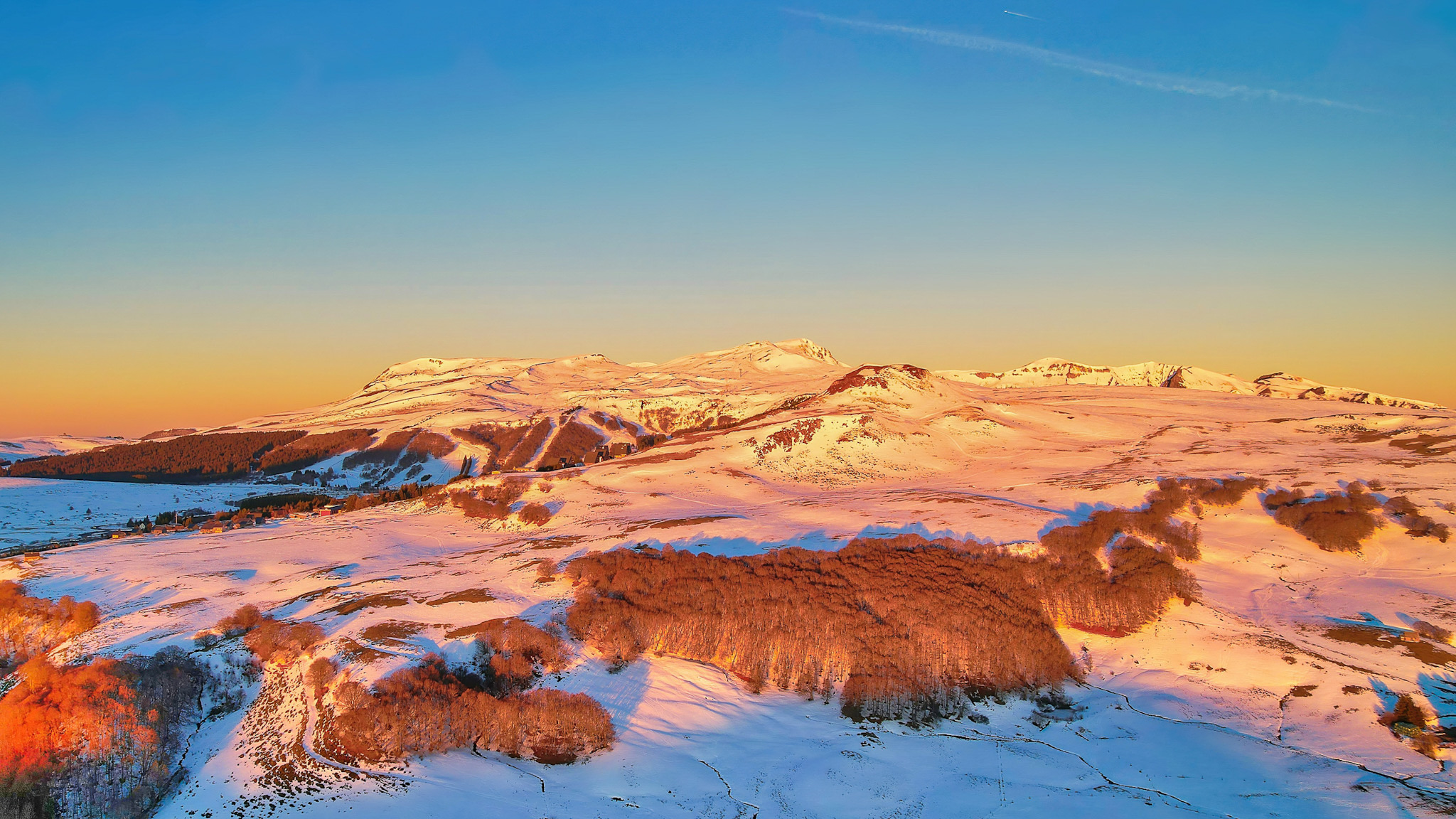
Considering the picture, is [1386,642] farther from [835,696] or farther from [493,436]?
[493,436]

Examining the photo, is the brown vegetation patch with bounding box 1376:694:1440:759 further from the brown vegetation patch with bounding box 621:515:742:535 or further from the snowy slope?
the snowy slope

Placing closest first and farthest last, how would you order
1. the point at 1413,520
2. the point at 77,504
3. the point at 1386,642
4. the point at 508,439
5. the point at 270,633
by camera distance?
the point at 1386,642 < the point at 270,633 < the point at 1413,520 < the point at 77,504 < the point at 508,439

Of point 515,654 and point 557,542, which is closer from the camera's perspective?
point 515,654

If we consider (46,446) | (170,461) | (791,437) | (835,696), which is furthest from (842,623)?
(46,446)

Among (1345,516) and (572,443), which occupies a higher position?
(1345,516)

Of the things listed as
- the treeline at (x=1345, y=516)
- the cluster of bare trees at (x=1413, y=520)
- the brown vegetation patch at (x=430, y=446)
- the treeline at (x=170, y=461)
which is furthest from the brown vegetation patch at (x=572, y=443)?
the cluster of bare trees at (x=1413, y=520)

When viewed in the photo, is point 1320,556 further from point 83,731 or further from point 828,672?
point 83,731

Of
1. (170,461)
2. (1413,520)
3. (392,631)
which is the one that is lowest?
(170,461)

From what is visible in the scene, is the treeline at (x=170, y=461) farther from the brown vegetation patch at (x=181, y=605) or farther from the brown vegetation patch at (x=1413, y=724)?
the brown vegetation patch at (x=1413, y=724)
